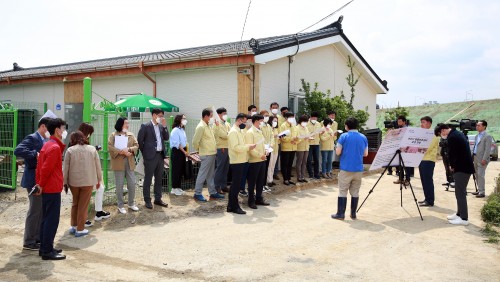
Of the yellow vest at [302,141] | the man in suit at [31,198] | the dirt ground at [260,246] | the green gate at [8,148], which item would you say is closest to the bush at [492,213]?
the dirt ground at [260,246]

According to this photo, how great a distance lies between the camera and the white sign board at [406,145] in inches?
314

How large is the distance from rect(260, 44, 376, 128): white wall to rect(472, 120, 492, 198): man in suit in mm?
5473

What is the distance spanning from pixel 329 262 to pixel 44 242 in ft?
12.1

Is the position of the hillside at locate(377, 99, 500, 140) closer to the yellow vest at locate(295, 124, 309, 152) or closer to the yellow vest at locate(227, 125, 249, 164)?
the yellow vest at locate(295, 124, 309, 152)

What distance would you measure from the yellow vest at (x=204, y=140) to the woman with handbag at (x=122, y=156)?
143 cm

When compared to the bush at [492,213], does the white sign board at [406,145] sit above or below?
above

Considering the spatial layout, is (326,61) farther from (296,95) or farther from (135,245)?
(135,245)

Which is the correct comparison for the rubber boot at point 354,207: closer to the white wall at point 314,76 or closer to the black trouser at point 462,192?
the black trouser at point 462,192

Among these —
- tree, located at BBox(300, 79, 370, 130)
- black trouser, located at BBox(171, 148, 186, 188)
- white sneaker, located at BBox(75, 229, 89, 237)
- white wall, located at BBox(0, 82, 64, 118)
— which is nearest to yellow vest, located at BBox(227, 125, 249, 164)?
black trouser, located at BBox(171, 148, 186, 188)

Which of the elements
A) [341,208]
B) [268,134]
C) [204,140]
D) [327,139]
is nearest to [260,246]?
[341,208]

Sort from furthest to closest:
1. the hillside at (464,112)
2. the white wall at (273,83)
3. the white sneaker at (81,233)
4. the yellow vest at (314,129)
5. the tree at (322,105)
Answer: the hillside at (464,112) < the tree at (322,105) < the white wall at (273,83) < the yellow vest at (314,129) < the white sneaker at (81,233)

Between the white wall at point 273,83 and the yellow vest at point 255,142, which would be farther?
the white wall at point 273,83

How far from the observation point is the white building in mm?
11695

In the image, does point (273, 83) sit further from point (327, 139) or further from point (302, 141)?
point (302, 141)
